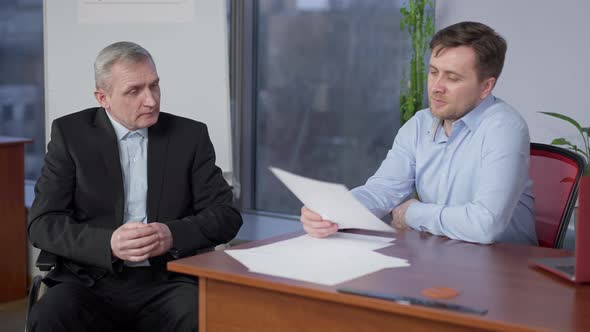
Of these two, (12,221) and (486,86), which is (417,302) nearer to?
(486,86)

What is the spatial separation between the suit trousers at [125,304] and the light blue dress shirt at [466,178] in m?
0.66

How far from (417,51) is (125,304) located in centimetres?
209

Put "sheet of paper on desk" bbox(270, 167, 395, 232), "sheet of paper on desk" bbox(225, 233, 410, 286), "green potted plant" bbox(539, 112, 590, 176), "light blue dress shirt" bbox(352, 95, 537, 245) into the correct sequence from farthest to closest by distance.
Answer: "green potted plant" bbox(539, 112, 590, 176), "light blue dress shirt" bbox(352, 95, 537, 245), "sheet of paper on desk" bbox(270, 167, 395, 232), "sheet of paper on desk" bbox(225, 233, 410, 286)

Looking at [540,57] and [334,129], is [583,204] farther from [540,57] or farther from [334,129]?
[334,129]

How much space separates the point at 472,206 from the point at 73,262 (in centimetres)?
129

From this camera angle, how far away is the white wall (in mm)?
3594

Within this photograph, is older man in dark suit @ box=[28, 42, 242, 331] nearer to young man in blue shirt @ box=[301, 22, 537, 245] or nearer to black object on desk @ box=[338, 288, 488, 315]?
young man in blue shirt @ box=[301, 22, 537, 245]

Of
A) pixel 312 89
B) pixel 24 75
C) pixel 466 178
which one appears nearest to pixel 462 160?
pixel 466 178

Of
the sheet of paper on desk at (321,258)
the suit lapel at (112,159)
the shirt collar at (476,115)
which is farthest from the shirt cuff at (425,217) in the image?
the suit lapel at (112,159)

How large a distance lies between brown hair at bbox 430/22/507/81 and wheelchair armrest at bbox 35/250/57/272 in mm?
1397

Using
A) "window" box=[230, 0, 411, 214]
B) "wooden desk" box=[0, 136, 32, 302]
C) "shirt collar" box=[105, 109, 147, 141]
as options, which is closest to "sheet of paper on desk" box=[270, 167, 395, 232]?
"shirt collar" box=[105, 109, 147, 141]

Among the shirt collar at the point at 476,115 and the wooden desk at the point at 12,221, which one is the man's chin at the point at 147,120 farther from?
→ the wooden desk at the point at 12,221

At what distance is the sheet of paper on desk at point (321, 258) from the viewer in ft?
5.68

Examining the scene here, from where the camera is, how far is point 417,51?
3.85 m
